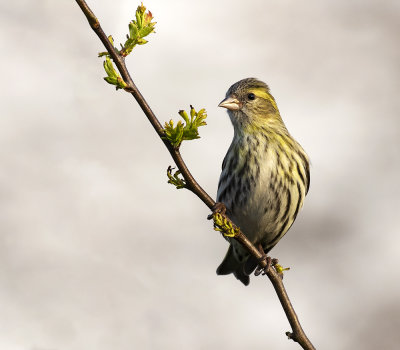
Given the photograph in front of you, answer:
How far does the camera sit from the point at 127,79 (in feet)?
7.33

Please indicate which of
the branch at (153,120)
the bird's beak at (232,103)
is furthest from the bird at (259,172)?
the branch at (153,120)

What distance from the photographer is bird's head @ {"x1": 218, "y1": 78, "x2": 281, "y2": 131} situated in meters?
4.60

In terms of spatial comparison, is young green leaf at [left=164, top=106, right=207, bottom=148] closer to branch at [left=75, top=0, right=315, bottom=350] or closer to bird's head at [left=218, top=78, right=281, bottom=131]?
branch at [left=75, top=0, right=315, bottom=350]

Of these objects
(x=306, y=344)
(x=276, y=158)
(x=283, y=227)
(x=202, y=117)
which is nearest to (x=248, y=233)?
(x=283, y=227)

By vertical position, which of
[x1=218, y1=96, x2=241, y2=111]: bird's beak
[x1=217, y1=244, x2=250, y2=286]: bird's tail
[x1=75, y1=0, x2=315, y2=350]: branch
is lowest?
[x1=75, y1=0, x2=315, y2=350]: branch

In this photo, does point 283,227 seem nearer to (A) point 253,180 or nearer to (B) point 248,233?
(B) point 248,233

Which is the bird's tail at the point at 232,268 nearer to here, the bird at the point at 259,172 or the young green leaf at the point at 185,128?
the bird at the point at 259,172

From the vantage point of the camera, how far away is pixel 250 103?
4.69m

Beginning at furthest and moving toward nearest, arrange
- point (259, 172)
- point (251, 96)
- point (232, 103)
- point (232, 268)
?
point (232, 268), point (251, 96), point (232, 103), point (259, 172)

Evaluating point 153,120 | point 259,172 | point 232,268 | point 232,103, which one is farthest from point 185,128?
point 232,268

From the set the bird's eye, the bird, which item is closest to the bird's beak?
the bird

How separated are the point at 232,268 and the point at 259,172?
1.03m

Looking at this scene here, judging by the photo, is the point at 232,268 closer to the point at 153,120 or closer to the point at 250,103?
the point at 250,103

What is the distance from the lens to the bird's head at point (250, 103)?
460 cm
